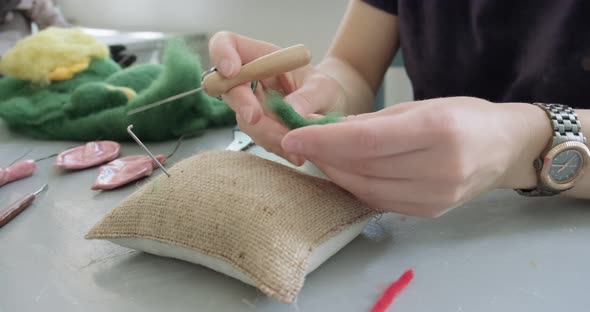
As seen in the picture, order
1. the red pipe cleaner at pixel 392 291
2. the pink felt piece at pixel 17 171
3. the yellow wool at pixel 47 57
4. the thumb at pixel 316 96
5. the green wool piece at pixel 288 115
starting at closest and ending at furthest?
the red pipe cleaner at pixel 392 291 → the green wool piece at pixel 288 115 → the thumb at pixel 316 96 → the pink felt piece at pixel 17 171 → the yellow wool at pixel 47 57

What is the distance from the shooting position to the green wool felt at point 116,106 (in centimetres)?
80

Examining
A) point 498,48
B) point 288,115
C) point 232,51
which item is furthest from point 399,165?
point 498,48

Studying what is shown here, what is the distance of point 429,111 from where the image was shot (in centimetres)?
39

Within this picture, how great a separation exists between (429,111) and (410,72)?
455 millimetres

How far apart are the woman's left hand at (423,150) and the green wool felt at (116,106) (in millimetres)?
419

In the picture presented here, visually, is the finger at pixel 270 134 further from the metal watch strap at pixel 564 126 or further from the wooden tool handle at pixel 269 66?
the metal watch strap at pixel 564 126

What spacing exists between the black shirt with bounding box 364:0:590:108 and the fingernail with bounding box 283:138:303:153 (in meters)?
0.39

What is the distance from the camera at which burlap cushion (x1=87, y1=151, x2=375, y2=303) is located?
39 centimetres

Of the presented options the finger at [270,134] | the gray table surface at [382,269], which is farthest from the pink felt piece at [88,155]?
the finger at [270,134]

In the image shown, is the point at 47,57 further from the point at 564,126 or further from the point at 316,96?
the point at 564,126

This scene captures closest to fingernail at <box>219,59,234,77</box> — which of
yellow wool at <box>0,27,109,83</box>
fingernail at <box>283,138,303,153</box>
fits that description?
fingernail at <box>283,138,303,153</box>

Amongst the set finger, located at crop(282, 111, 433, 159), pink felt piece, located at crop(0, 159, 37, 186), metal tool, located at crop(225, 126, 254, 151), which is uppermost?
finger, located at crop(282, 111, 433, 159)

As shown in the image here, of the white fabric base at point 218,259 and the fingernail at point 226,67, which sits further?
the fingernail at point 226,67

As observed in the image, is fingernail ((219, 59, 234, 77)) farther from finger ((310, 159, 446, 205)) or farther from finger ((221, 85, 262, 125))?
finger ((310, 159, 446, 205))
